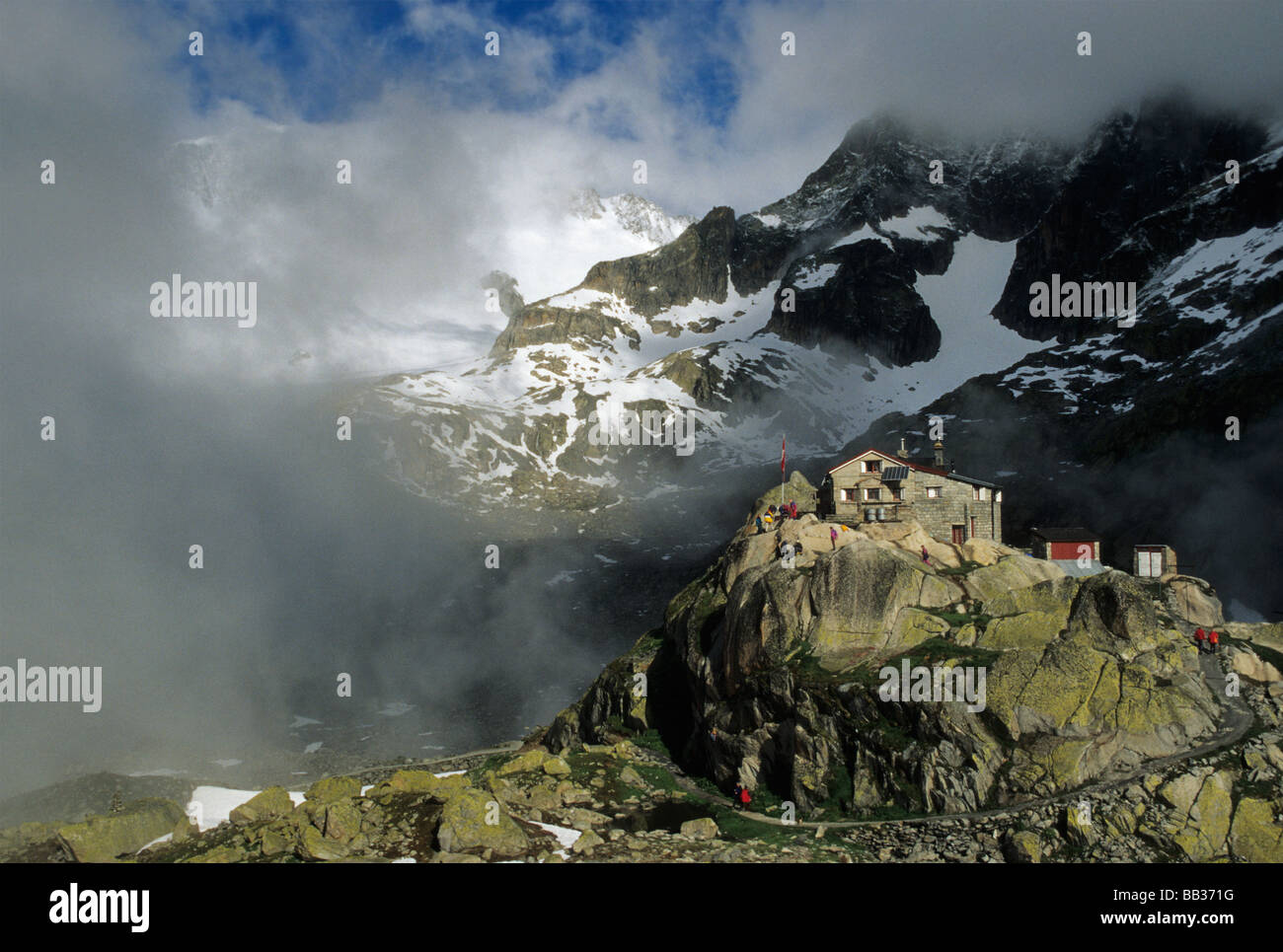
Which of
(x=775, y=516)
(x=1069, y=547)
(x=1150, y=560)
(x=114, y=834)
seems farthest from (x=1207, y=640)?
(x=114, y=834)

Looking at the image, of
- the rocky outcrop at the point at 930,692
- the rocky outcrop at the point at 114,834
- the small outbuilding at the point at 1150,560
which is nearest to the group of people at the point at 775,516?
the rocky outcrop at the point at 930,692

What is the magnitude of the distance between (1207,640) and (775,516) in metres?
29.2

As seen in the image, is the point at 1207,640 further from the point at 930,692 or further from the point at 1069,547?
the point at 930,692

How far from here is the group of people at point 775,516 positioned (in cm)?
5741

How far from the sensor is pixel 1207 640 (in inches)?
1538

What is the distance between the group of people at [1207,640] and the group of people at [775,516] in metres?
25.4

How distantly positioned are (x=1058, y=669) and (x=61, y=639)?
665ft

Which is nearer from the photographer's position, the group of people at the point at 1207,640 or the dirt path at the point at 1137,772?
the dirt path at the point at 1137,772

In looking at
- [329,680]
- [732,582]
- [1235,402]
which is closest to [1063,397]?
[1235,402]

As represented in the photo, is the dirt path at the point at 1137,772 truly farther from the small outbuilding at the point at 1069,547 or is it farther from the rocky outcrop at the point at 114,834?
the rocky outcrop at the point at 114,834

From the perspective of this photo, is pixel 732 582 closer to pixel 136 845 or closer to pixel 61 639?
pixel 136 845

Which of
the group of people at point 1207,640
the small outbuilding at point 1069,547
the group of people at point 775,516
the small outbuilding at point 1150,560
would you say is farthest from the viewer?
the group of people at point 775,516

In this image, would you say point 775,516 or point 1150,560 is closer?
point 1150,560

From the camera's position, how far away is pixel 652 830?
33.4 meters
